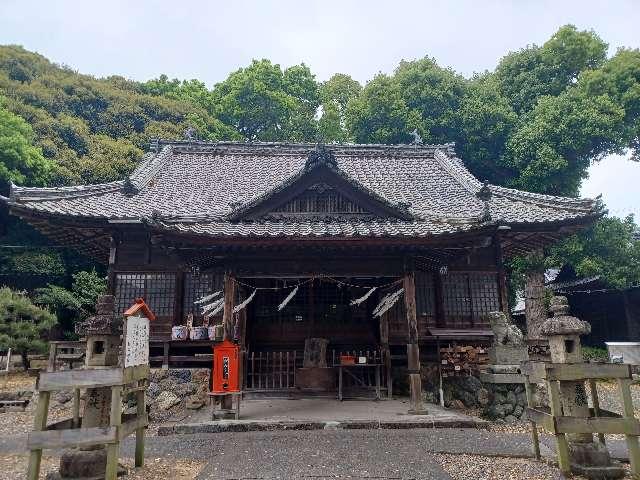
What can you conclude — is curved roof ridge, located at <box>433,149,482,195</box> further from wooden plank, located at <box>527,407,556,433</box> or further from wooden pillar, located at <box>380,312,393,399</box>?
wooden plank, located at <box>527,407,556,433</box>

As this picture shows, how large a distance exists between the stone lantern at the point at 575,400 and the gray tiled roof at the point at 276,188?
12.2 feet

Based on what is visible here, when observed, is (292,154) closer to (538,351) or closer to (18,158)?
(538,351)

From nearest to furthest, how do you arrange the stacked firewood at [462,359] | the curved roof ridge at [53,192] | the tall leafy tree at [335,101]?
the curved roof ridge at [53,192] → the stacked firewood at [462,359] → the tall leafy tree at [335,101]

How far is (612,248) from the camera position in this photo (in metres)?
22.9

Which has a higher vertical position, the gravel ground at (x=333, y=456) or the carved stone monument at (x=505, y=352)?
the carved stone monument at (x=505, y=352)

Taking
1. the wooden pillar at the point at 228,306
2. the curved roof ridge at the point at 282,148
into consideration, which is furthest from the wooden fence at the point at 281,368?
the curved roof ridge at the point at 282,148

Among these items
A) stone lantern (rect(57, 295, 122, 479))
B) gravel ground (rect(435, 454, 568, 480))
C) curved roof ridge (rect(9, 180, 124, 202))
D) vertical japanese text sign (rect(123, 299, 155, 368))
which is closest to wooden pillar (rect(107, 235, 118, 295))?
curved roof ridge (rect(9, 180, 124, 202))

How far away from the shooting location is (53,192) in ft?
45.5

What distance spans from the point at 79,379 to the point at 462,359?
33.8 ft

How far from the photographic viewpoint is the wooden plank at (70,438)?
6117 mm

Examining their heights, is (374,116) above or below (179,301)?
above

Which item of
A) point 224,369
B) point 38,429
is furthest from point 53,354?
point 38,429

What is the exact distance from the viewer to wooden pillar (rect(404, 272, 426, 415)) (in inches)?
428

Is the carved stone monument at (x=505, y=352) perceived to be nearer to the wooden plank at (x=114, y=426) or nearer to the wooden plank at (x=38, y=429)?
the wooden plank at (x=114, y=426)
